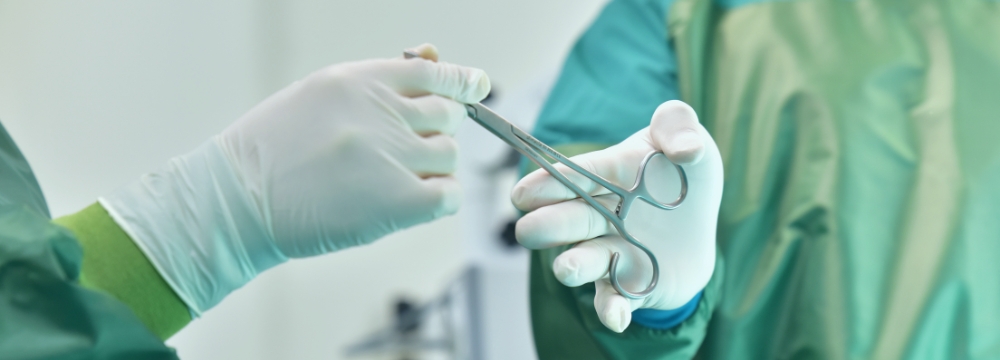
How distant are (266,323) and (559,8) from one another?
1.21 meters

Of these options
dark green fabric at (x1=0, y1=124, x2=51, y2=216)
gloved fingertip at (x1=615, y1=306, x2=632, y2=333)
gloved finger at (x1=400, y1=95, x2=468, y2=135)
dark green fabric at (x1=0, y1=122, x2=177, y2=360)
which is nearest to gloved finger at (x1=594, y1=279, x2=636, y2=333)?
gloved fingertip at (x1=615, y1=306, x2=632, y2=333)

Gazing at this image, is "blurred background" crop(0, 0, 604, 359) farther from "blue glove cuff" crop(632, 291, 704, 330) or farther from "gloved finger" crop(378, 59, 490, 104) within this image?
"blue glove cuff" crop(632, 291, 704, 330)

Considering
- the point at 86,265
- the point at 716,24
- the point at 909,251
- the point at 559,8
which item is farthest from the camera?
the point at 559,8

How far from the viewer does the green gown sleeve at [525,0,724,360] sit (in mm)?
665

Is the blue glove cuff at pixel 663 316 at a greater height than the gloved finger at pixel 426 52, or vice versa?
the gloved finger at pixel 426 52

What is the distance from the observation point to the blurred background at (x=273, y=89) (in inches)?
38.0

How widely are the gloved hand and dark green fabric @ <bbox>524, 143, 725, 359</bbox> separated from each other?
0.16 meters

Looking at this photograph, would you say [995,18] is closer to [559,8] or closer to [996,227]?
[996,227]

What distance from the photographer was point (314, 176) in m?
0.64

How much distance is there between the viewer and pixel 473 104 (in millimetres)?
595

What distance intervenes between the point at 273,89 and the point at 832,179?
150 centimetres

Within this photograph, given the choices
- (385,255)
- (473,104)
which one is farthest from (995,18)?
(385,255)

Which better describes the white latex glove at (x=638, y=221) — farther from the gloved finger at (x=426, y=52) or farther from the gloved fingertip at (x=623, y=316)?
the gloved finger at (x=426, y=52)

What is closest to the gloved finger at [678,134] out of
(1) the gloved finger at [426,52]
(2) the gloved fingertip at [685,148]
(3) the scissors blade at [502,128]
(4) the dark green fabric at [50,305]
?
(2) the gloved fingertip at [685,148]
